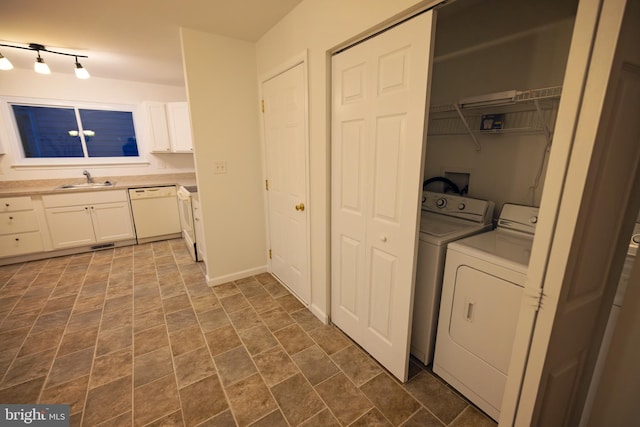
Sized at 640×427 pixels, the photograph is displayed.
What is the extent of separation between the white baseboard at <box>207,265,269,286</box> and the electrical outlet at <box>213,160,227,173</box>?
1.14 m

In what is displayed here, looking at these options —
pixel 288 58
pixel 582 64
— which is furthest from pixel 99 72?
pixel 582 64

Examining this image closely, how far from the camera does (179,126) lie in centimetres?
427

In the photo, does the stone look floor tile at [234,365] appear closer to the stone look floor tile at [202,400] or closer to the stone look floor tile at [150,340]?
the stone look floor tile at [202,400]

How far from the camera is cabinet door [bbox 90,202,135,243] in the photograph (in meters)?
3.81

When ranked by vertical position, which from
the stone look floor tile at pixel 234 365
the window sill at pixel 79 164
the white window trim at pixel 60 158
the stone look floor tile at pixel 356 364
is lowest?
the stone look floor tile at pixel 234 365

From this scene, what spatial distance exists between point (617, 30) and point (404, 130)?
0.79 meters

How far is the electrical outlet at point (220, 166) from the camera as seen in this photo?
8.87 ft

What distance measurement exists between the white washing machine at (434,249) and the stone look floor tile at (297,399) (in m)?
0.75

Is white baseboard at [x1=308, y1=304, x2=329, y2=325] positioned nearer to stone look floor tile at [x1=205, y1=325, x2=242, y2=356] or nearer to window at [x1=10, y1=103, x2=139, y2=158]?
stone look floor tile at [x1=205, y1=325, x2=242, y2=356]

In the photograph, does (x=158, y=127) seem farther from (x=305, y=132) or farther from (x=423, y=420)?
(x=423, y=420)

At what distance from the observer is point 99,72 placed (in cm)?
378

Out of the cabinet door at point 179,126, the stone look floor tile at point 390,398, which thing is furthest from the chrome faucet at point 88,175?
the stone look floor tile at point 390,398

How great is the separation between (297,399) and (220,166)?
2135 millimetres

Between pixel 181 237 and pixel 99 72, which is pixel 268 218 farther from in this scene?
pixel 99 72
